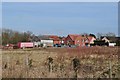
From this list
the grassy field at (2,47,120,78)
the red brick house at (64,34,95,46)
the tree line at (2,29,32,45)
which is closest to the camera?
the grassy field at (2,47,120,78)

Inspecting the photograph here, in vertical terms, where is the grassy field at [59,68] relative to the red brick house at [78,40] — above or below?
below

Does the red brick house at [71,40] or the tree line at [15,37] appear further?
the red brick house at [71,40]

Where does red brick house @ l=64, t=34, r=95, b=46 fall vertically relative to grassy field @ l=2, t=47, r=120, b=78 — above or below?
above

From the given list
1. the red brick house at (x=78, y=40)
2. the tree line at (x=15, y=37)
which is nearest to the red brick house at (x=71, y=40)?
the red brick house at (x=78, y=40)

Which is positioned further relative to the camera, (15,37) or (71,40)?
(71,40)

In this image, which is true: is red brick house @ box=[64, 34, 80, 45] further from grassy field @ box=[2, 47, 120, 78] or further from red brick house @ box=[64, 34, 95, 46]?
grassy field @ box=[2, 47, 120, 78]

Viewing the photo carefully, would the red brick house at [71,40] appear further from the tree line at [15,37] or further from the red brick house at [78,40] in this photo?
the tree line at [15,37]

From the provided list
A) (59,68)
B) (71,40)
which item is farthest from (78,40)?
(59,68)

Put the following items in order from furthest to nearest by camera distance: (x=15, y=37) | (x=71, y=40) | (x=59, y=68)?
(x=71, y=40), (x=15, y=37), (x=59, y=68)

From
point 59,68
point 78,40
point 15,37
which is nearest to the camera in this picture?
point 59,68

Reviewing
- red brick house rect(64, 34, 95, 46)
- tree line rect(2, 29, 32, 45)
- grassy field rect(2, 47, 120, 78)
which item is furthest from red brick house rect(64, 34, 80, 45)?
grassy field rect(2, 47, 120, 78)

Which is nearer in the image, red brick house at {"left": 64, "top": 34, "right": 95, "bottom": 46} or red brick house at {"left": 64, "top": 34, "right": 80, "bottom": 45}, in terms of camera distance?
red brick house at {"left": 64, "top": 34, "right": 80, "bottom": 45}

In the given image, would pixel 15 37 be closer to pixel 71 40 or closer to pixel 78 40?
pixel 71 40

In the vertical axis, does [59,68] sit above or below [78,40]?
below
